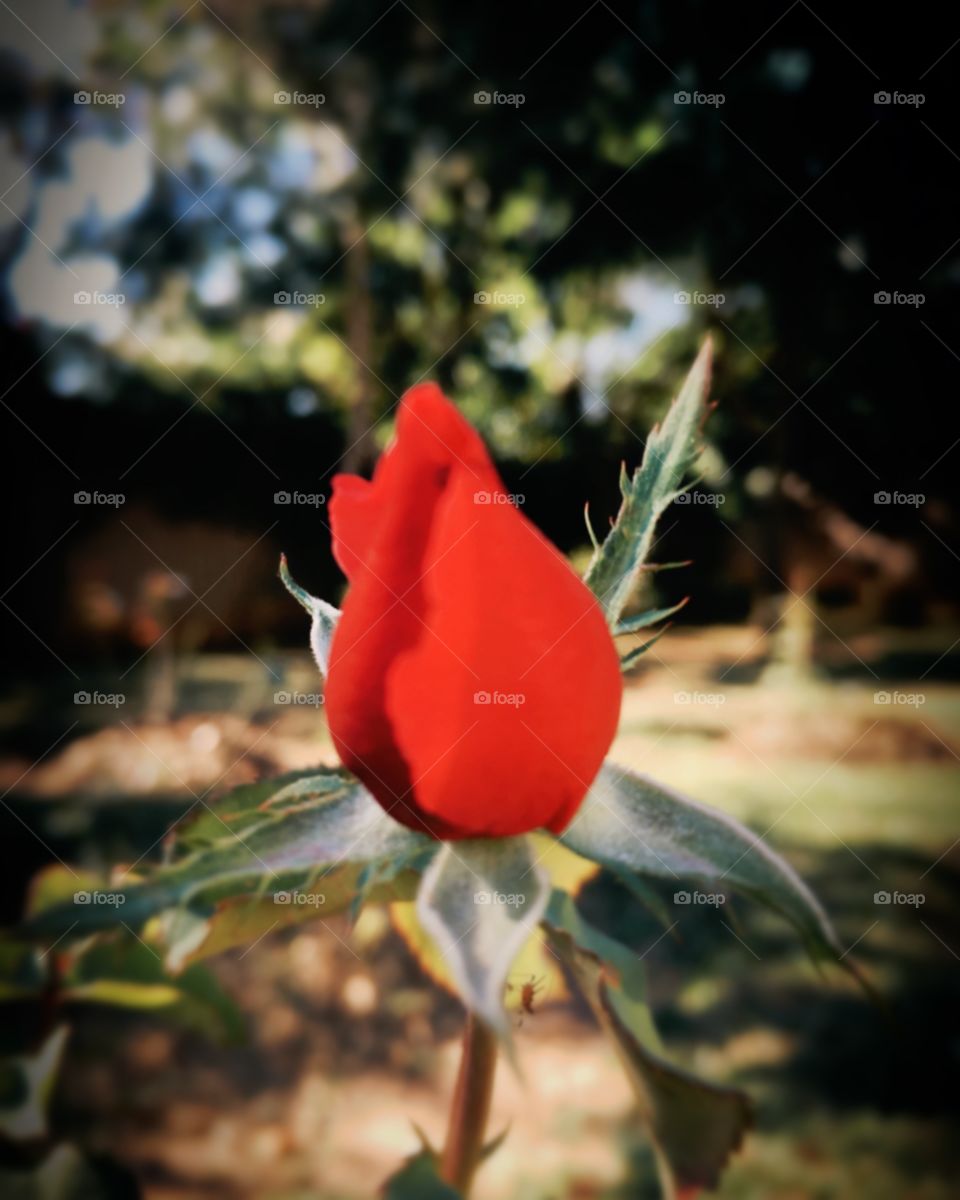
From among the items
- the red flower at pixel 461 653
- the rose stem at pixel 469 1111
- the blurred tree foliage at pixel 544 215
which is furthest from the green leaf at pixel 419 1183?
the blurred tree foliage at pixel 544 215

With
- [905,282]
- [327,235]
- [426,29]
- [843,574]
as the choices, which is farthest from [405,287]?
[843,574]

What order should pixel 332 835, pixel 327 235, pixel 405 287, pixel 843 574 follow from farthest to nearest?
1. pixel 843 574
2. pixel 405 287
3. pixel 327 235
4. pixel 332 835

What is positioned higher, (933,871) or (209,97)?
(209,97)

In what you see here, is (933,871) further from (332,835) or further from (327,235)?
(327,235)

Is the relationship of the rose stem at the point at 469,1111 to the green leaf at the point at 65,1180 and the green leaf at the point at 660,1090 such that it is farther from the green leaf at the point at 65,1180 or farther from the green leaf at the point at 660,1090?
the green leaf at the point at 65,1180

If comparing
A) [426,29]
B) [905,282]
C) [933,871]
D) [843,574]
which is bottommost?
[843,574]

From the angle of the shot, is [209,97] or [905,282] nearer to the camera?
[905,282]

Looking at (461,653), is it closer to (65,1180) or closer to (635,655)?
(635,655)

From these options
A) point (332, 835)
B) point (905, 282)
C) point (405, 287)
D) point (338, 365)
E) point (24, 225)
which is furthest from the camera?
point (338, 365)

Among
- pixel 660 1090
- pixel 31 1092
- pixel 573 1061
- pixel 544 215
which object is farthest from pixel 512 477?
pixel 660 1090
